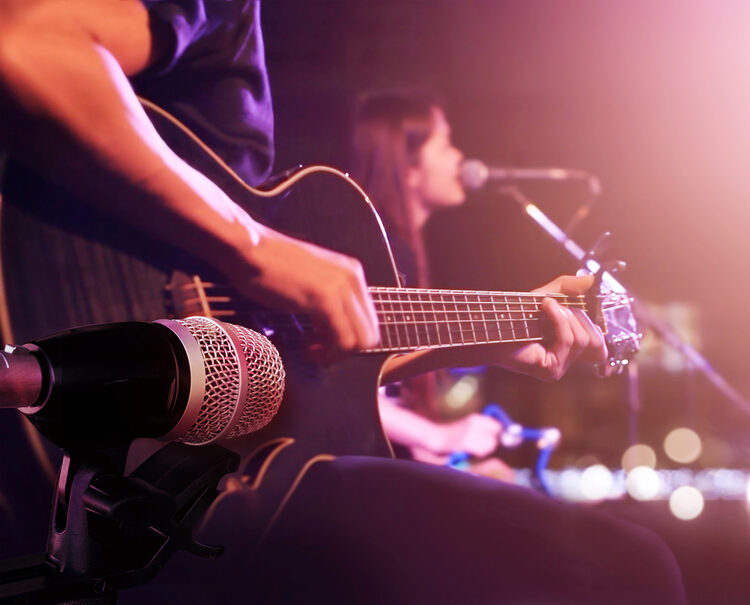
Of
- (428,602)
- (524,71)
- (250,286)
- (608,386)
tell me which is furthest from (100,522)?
(524,71)

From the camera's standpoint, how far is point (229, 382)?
0.93 meters

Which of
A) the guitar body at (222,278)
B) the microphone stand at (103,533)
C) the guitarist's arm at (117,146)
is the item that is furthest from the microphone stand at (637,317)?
the microphone stand at (103,533)

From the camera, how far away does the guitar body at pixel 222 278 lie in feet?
4.70

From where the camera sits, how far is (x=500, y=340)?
1.80 metres

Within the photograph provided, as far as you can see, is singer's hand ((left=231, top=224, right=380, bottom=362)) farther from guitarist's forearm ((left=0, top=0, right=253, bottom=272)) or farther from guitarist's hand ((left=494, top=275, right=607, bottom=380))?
guitarist's hand ((left=494, top=275, right=607, bottom=380))

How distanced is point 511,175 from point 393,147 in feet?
1.05

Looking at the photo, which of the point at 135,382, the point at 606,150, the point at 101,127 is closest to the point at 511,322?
the point at 606,150

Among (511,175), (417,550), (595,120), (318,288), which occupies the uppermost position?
(595,120)

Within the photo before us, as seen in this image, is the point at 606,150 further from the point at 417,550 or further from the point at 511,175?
the point at 417,550

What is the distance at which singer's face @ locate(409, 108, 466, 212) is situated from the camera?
1842mm

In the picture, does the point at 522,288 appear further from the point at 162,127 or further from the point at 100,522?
the point at 100,522

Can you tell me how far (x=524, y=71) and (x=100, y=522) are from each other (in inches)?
60.8

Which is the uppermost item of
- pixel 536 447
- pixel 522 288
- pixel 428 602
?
pixel 522 288

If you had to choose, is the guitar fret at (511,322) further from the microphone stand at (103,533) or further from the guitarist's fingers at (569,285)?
the microphone stand at (103,533)
